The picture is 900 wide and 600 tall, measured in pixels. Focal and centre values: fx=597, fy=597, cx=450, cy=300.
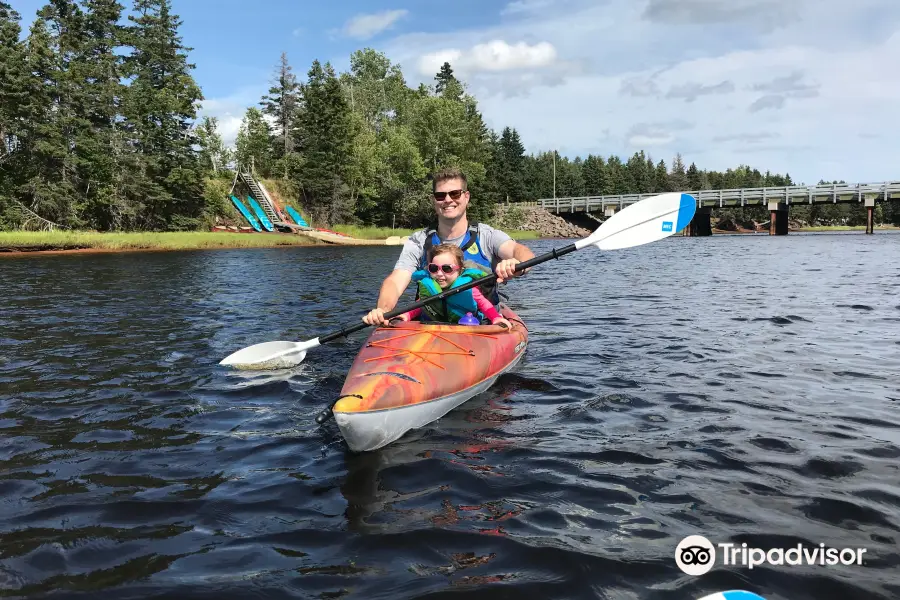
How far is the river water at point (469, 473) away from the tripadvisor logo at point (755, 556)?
0.16ft

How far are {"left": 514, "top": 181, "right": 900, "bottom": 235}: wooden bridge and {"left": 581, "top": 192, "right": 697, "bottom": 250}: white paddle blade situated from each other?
126ft

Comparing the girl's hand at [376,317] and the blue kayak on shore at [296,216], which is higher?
the blue kayak on shore at [296,216]

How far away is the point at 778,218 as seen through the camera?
56.8 meters

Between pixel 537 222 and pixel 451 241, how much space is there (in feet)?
183

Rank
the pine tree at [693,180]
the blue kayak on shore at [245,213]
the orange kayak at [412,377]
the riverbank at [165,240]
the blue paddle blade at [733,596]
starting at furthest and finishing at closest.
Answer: the pine tree at [693,180], the blue kayak on shore at [245,213], the riverbank at [165,240], the orange kayak at [412,377], the blue paddle blade at [733,596]

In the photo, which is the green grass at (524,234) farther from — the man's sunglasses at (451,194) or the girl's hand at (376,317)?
the girl's hand at (376,317)

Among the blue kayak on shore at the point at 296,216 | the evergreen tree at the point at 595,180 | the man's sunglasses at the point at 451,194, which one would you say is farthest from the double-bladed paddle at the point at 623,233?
the evergreen tree at the point at 595,180

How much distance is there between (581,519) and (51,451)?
11.9 feet

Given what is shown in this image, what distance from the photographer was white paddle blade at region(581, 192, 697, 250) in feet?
22.8

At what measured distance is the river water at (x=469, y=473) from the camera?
2734 mm

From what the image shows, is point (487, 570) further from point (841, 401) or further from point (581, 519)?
point (841, 401)

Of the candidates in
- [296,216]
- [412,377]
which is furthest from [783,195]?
[412,377]

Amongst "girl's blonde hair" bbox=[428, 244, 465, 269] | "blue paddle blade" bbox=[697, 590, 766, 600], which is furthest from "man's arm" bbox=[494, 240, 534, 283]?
"blue paddle blade" bbox=[697, 590, 766, 600]

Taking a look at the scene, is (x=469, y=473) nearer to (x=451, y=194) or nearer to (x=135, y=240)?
(x=451, y=194)
